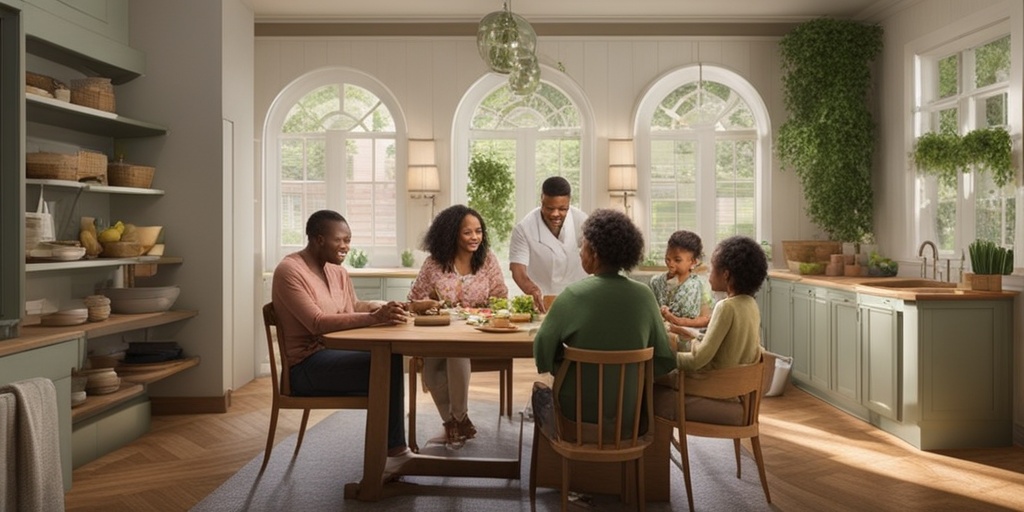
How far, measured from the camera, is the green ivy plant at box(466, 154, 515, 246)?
705 cm

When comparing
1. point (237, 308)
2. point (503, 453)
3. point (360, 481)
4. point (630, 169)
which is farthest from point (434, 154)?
point (360, 481)

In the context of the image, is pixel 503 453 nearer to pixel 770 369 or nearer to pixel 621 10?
pixel 770 369

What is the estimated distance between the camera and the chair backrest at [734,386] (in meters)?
3.11

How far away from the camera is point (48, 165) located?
13.4ft

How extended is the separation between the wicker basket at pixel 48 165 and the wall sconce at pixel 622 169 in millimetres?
4378

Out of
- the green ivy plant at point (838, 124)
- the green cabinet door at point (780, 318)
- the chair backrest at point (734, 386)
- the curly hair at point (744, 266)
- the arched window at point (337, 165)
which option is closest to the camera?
the chair backrest at point (734, 386)

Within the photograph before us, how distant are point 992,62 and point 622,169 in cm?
294

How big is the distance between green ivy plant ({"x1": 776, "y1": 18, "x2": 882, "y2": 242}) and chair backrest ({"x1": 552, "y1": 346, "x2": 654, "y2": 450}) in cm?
423

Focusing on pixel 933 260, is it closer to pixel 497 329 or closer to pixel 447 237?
pixel 447 237

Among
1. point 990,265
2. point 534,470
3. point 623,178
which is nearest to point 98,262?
point 534,470

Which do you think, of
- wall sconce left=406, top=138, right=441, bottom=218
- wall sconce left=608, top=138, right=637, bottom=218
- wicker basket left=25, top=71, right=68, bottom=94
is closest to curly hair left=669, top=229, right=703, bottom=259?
wall sconce left=608, top=138, right=637, bottom=218

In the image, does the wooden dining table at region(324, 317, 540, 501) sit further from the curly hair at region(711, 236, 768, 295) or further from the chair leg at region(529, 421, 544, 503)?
the curly hair at region(711, 236, 768, 295)

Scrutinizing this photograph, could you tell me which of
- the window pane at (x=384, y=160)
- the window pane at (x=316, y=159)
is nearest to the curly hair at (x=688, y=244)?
the window pane at (x=384, y=160)

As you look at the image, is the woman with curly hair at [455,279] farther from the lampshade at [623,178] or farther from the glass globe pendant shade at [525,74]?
the lampshade at [623,178]
